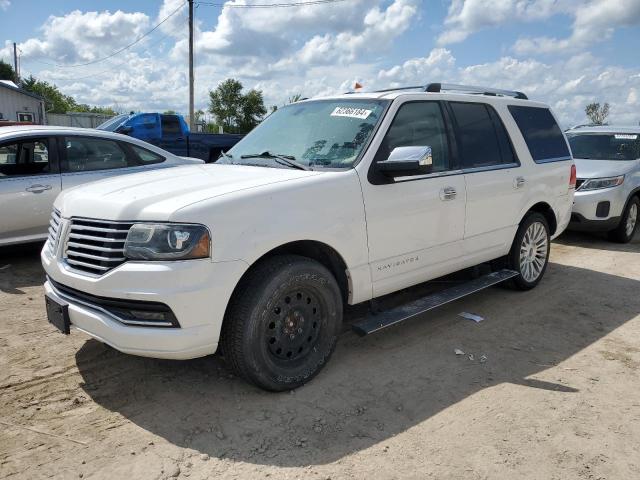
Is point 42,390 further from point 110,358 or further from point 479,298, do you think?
point 479,298

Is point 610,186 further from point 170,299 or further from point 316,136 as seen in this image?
point 170,299

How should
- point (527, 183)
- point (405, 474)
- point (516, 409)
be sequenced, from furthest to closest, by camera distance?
point (527, 183) → point (516, 409) → point (405, 474)

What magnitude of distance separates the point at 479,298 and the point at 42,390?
157 inches

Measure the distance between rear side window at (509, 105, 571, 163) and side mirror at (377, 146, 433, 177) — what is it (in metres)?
2.16

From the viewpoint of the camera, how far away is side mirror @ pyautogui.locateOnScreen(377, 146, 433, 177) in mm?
3498

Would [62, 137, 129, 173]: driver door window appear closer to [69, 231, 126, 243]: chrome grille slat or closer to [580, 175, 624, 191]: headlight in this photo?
[69, 231, 126, 243]: chrome grille slat

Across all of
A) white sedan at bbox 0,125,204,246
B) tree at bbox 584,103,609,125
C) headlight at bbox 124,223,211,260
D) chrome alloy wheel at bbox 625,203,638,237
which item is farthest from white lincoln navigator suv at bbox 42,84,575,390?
tree at bbox 584,103,609,125

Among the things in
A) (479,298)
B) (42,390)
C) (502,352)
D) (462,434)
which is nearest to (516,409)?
(462,434)

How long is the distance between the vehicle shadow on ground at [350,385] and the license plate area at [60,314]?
48 cm

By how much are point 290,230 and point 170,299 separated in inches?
31.9

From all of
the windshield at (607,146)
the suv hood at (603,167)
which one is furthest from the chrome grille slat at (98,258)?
the windshield at (607,146)

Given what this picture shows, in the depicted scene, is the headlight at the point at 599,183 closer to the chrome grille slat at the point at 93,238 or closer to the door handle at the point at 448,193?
the door handle at the point at 448,193

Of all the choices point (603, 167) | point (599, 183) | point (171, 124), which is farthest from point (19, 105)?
point (599, 183)

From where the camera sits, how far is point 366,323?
3795 mm
